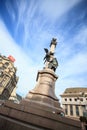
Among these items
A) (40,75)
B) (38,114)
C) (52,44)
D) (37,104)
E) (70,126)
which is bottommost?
(70,126)

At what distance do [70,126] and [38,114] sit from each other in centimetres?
209

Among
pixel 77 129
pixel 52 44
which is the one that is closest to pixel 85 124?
pixel 77 129

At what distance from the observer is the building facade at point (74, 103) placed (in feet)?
131

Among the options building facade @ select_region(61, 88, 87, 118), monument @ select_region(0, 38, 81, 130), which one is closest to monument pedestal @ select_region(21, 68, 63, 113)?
monument @ select_region(0, 38, 81, 130)

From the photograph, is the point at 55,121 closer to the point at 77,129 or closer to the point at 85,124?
the point at 77,129

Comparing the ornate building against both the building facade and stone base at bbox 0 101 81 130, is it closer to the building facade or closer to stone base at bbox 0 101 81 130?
the building facade

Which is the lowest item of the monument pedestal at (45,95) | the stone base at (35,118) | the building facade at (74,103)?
the stone base at (35,118)

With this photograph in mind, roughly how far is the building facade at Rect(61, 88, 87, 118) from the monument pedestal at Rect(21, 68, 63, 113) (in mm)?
34937

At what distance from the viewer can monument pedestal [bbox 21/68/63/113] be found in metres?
8.07

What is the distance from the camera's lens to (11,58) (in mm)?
49219

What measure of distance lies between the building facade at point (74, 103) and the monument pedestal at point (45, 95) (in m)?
34.9

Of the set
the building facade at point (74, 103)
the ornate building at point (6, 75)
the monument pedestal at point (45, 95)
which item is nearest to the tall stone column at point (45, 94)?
the monument pedestal at point (45, 95)

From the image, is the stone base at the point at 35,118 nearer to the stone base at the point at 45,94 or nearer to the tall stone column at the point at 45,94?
the tall stone column at the point at 45,94

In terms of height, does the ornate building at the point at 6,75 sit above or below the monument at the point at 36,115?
above
